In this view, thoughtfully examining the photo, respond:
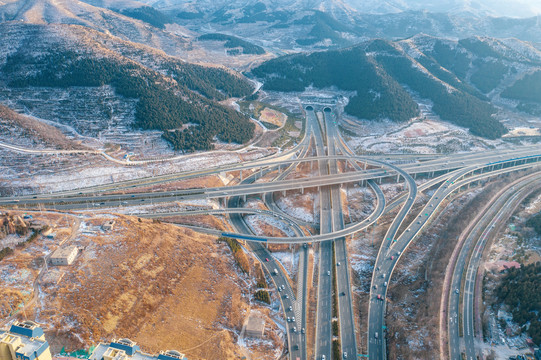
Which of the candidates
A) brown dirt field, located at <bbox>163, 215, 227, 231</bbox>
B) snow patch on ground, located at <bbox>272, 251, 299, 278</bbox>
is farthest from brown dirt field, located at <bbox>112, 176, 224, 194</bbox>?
snow patch on ground, located at <bbox>272, 251, 299, 278</bbox>

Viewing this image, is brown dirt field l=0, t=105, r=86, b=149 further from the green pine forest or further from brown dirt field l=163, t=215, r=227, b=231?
brown dirt field l=163, t=215, r=227, b=231

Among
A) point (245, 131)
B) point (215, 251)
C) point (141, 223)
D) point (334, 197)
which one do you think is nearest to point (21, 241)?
point (141, 223)

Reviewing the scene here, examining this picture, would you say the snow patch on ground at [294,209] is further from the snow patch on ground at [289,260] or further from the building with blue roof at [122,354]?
the building with blue roof at [122,354]

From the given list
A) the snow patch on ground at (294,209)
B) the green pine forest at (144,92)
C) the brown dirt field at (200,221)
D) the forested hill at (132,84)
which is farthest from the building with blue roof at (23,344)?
the forested hill at (132,84)

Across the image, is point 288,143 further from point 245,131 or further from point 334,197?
point 334,197

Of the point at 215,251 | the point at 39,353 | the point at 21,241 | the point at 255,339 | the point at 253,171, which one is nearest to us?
the point at 39,353

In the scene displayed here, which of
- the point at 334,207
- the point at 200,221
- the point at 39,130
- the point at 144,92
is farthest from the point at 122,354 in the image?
the point at 144,92
